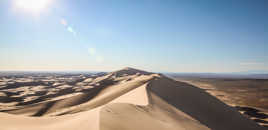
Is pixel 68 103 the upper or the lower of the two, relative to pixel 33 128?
lower

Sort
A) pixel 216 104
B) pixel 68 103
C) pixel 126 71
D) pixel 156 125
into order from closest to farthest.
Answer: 1. pixel 156 125
2. pixel 216 104
3. pixel 68 103
4. pixel 126 71

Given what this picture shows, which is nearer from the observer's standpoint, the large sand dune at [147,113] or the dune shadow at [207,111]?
the large sand dune at [147,113]

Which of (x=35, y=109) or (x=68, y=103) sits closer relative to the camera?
(x=35, y=109)

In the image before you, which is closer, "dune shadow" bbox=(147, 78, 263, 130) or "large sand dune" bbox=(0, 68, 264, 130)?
"large sand dune" bbox=(0, 68, 264, 130)

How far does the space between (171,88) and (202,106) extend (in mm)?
2424

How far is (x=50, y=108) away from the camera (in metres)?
9.90

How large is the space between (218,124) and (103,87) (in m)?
10.4

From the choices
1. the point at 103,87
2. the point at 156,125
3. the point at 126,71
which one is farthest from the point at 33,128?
the point at 126,71

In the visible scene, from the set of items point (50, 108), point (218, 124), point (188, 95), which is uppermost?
point (188, 95)

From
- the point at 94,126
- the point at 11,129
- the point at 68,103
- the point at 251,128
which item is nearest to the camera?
the point at 94,126

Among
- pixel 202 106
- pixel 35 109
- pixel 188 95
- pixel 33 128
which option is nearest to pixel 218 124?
pixel 202 106

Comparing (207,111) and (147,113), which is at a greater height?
(147,113)

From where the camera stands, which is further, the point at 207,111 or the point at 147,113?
the point at 207,111

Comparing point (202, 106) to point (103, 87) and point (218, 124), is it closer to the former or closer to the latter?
point (218, 124)
